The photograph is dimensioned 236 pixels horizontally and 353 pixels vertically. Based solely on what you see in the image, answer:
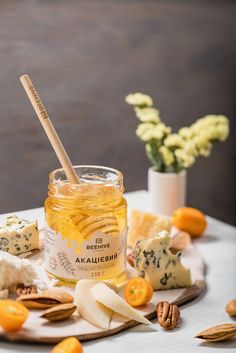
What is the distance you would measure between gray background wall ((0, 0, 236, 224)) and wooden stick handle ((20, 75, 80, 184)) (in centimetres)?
15

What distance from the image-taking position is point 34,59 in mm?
1393

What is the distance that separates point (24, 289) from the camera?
1107 mm

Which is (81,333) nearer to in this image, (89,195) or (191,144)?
(89,195)

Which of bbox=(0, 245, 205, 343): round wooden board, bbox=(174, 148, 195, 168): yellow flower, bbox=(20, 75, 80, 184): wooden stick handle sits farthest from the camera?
bbox=(174, 148, 195, 168): yellow flower

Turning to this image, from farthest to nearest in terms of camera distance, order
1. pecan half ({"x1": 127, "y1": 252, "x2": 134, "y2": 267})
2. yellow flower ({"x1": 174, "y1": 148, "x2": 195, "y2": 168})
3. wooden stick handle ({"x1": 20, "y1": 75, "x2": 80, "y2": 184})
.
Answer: yellow flower ({"x1": 174, "y1": 148, "x2": 195, "y2": 168}) → pecan half ({"x1": 127, "y1": 252, "x2": 134, "y2": 267}) → wooden stick handle ({"x1": 20, "y1": 75, "x2": 80, "y2": 184})

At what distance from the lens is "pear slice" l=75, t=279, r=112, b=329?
1.06 m

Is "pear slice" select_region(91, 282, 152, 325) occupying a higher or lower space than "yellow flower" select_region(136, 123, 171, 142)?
lower

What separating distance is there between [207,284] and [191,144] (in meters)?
0.37

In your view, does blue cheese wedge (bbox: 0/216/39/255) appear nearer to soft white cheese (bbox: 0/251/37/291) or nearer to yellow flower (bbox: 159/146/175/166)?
soft white cheese (bbox: 0/251/37/291)

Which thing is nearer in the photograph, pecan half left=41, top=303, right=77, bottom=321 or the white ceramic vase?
pecan half left=41, top=303, right=77, bottom=321

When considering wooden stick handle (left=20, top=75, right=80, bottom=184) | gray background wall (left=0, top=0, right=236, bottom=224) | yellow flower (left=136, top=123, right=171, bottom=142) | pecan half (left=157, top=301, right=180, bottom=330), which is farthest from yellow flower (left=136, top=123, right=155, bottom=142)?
pecan half (left=157, top=301, right=180, bottom=330)

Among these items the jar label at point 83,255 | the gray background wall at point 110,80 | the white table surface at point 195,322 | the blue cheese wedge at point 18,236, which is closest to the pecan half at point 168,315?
the white table surface at point 195,322

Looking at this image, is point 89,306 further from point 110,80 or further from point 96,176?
point 110,80

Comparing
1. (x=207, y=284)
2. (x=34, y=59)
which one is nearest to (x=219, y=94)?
(x=34, y=59)
